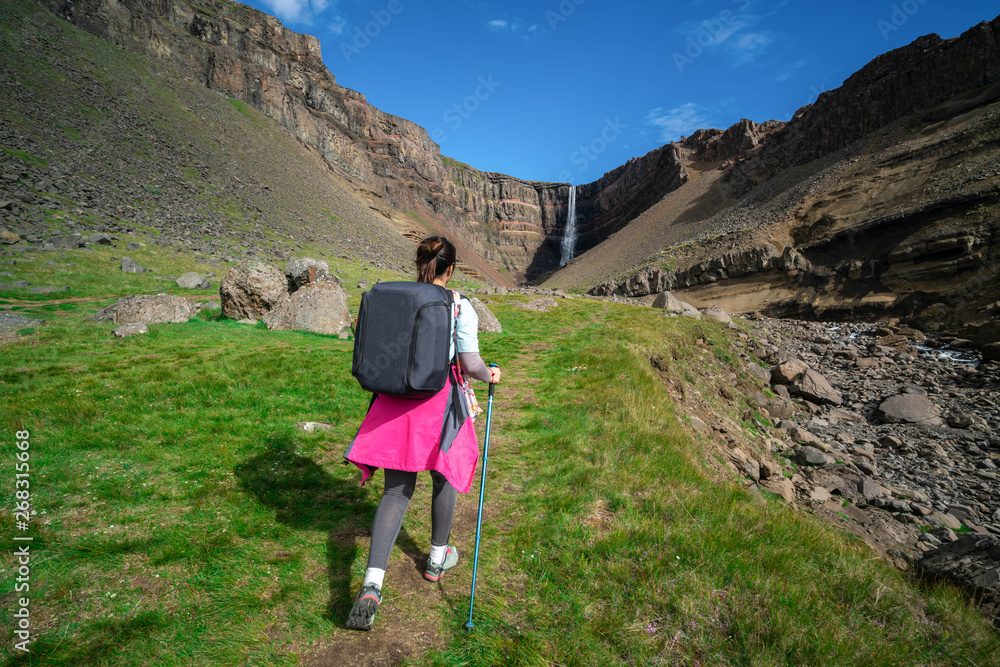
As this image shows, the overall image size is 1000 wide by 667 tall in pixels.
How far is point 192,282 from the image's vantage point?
802 inches

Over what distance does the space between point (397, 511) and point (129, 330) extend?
1309 centimetres

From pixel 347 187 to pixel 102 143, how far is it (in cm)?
4083

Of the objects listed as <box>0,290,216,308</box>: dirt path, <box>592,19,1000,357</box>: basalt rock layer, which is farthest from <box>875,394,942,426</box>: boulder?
<box>0,290,216,308</box>: dirt path

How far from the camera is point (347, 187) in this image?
72.3 meters

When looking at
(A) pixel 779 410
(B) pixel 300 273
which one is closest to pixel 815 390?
(A) pixel 779 410

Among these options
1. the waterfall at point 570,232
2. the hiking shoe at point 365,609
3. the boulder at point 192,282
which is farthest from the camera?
the waterfall at point 570,232

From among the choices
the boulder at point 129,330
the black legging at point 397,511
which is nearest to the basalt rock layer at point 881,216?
the black legging at point 397,511

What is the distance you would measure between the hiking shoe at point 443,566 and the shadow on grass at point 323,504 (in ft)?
1.02

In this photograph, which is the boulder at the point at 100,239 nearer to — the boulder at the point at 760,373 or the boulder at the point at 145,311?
the boulder at the point at 145,311

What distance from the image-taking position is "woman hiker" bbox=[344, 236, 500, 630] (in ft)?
9.51

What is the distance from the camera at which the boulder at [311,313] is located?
45.3 ft

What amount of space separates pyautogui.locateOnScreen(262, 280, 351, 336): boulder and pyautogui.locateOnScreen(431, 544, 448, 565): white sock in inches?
471

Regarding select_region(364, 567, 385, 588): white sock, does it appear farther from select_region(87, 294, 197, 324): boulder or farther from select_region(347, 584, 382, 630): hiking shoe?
select_region(87, 294, 197, 324): boulder

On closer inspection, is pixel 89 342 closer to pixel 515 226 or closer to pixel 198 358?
pixel 198 358
